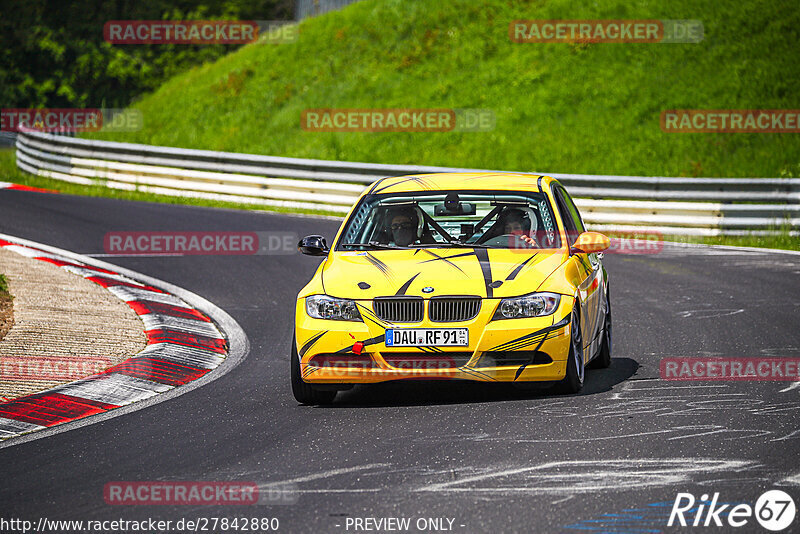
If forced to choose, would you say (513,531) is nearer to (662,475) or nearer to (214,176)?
(662,475)

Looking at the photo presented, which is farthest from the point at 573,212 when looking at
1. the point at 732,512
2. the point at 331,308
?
the point at 732,512

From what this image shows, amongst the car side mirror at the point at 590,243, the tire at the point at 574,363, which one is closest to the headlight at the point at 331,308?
the tire at the point at 574,363

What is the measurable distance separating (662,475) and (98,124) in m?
30.1

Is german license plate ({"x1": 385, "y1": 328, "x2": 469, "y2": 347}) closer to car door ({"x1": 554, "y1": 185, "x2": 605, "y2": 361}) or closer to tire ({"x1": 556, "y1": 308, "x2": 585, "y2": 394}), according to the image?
tire ({"x1": 556, "y1": 308, "x2": 585, "y2": 394})

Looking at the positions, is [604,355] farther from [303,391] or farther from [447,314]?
[303,391]

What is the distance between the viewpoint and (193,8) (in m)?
54.2

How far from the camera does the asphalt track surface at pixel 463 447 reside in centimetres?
565

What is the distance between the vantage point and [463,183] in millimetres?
9641

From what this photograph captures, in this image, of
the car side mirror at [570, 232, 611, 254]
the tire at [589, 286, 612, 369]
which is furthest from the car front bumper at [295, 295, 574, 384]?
the tire at [589, 286, 612, 369]

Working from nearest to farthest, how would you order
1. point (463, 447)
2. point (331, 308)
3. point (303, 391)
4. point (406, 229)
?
point (463, 447), point (331, 308), point (303, 391), point (406, 229)

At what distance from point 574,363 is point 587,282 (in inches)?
38.3

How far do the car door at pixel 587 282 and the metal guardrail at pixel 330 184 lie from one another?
32.8ft

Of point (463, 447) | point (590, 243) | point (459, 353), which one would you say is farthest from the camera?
point (590, 243)

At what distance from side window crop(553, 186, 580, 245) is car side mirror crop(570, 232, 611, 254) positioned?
0.42ft
